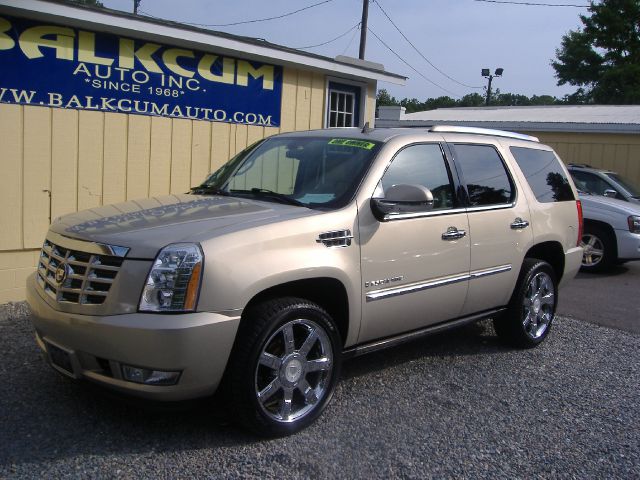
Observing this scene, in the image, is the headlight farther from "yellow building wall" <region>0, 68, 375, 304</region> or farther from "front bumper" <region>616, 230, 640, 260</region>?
"front bumper" <region>616, 230, 640, 260</region>

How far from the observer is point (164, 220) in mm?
3756

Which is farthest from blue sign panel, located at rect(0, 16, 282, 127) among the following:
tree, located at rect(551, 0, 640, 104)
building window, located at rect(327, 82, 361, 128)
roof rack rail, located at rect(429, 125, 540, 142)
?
tree, located at rect(551, 0, 640, 104)

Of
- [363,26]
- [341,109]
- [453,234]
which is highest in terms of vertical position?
[363,26]

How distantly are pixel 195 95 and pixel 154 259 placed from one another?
4.78m

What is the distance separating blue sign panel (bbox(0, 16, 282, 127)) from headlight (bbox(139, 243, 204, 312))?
393cm

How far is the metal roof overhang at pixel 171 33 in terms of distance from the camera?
6160 mm

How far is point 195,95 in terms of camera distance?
7672 millimetres

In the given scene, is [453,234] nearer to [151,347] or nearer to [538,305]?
[538,305]

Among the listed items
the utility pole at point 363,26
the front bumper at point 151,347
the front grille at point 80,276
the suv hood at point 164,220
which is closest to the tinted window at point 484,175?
the suv hood at point 164,220

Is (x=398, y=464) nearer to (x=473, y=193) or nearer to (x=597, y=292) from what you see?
(x=473, y=193)

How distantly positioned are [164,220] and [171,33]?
407 centimetres

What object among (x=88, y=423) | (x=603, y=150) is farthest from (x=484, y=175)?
(x=603, y=150)

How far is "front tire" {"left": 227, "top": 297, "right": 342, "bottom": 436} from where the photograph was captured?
11.4ft

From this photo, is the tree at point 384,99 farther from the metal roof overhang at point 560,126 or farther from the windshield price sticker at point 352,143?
the windshield price sticker at point 352,143
